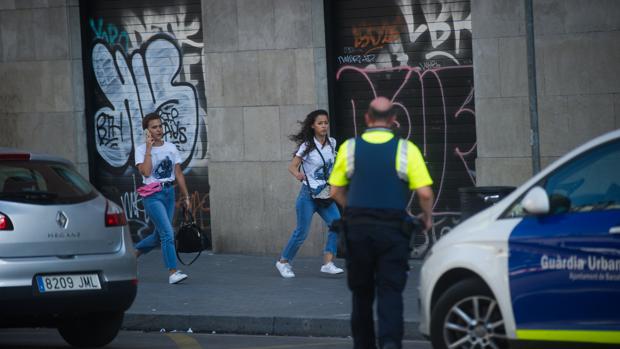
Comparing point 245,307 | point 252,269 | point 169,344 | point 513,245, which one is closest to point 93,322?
point 169,344

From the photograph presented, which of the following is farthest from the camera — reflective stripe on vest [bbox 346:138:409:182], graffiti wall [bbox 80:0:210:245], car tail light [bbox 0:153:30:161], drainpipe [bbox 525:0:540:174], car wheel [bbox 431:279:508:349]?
graffiti wall [bbox 80:0:210:245]

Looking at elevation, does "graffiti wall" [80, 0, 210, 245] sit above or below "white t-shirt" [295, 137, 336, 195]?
above

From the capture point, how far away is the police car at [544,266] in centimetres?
747

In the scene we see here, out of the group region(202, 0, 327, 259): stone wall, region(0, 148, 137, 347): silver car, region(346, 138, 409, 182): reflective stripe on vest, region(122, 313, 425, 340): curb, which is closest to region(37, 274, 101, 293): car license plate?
region(0, 148, 137, 347): silver car

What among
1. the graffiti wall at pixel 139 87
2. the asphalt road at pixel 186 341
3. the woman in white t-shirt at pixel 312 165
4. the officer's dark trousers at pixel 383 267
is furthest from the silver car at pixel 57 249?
the graffiti wall at pixel 139 87

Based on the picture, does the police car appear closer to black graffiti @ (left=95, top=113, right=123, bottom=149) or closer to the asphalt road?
the asphalt road

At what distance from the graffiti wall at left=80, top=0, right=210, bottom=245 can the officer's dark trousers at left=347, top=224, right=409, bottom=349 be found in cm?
822

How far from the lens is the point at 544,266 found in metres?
7.62

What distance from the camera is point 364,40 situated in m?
15.2

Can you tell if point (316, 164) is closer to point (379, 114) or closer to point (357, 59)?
point (357, 59)

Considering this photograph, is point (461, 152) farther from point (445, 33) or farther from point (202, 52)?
point (202, 52)

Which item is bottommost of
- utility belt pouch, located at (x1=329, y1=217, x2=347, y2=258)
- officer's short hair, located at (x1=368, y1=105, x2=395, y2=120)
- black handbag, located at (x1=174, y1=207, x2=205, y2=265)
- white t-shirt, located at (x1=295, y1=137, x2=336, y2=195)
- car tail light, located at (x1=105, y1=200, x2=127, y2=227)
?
black handbag, located at (x1=174, y1=207, x2=205, y2=265)

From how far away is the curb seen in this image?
34.5 ft

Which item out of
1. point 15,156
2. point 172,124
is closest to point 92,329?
point 15,156
